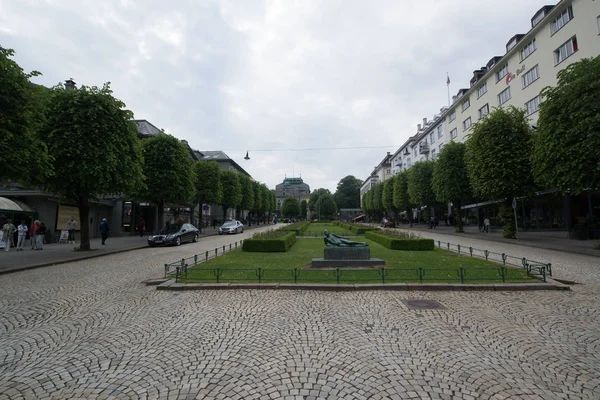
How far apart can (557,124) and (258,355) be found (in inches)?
819

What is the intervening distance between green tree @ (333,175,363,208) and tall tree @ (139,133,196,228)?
3858 inches

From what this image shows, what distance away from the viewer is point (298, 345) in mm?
4852

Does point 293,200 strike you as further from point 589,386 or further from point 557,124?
point 589,386

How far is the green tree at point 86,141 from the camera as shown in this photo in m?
16.2

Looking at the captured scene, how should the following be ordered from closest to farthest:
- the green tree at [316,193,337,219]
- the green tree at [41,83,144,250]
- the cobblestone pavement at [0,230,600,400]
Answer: the cobblestone pavement at [0,230,600,400], the green tree at [41,83,144,250], the green tree at [316,193,337,219]

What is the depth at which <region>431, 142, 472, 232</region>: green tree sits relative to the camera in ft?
108

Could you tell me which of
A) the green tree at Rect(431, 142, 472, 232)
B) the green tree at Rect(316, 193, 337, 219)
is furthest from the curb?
the green tree at Rect(316, 193, 337, 219)

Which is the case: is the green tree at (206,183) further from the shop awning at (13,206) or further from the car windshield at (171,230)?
the shop awning at (13,206)

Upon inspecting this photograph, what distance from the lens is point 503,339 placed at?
16.7 feet

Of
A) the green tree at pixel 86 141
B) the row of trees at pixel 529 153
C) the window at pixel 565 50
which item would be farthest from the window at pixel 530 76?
the green tree at pixel 86 141

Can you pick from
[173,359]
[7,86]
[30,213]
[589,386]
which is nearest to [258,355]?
[173,359]

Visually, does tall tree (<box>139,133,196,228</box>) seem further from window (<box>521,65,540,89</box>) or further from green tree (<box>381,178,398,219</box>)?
green tree (<box>381,178,398,219</box>)

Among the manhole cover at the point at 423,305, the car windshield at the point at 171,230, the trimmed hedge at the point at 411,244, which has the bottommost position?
the manhole cover at the point at 423,305

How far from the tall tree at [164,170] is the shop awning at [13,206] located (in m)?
7.71
